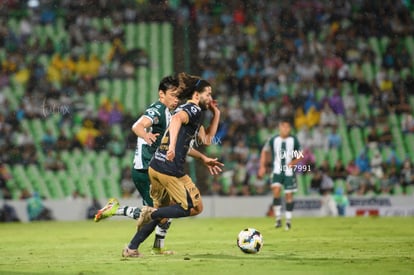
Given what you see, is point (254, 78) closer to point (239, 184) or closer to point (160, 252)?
point (239, 184)

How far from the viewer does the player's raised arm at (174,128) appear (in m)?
11.4

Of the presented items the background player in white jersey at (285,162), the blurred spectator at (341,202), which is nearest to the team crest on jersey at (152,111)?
the background player in white jersey at (285,162)

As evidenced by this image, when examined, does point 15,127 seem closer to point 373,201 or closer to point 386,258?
point 373,201

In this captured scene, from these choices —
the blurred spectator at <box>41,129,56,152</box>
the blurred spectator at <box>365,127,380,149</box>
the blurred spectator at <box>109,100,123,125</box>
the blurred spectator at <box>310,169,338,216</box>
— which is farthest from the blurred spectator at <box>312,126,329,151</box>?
the blurred spectator at <box>41,129,56,152</box>

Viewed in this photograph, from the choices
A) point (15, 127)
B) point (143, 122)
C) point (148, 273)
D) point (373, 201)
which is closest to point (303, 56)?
point (373, 201)

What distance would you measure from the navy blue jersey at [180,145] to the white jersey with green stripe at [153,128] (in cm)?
88

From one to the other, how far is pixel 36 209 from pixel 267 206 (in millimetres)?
6748

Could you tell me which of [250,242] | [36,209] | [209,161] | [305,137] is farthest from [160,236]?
[305,137]

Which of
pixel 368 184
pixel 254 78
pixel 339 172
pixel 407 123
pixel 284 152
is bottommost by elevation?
pixel 368 184

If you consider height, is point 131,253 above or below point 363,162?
below

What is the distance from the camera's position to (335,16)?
34125 millimetres

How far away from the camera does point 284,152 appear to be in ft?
65.2

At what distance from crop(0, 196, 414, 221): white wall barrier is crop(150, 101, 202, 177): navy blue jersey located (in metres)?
14.4

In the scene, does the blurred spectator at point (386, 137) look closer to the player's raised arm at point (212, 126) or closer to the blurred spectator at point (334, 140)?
the blurred spectator at point (334, 140)
